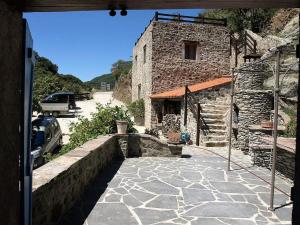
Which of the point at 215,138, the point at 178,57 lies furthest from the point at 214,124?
the point at 178,57

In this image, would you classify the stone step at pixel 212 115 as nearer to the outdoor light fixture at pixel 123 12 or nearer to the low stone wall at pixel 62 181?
the low stone wall at pixel 62 181

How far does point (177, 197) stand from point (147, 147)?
4791 millimetres

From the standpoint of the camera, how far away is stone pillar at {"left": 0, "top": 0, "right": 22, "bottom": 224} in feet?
8.50

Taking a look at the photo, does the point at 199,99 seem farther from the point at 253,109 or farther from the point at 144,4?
the point at 144,4

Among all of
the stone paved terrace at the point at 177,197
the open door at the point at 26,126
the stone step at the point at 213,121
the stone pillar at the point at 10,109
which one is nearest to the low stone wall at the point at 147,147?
the stone paved terrace at the point at 177,197

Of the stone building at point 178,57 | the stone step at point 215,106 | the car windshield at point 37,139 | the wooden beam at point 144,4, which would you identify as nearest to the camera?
the wooden beam at point 144,4

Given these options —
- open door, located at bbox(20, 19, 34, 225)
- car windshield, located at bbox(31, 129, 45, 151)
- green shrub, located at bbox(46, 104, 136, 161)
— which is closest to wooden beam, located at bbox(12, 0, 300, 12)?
open door, located at bbox(20, 19, 34, 225)

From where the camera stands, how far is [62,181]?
502 cm

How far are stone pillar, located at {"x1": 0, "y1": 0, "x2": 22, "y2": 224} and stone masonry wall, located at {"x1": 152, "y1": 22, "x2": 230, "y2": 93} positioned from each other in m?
18.3

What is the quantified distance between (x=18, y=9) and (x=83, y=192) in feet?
14.6

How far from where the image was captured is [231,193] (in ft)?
23.2

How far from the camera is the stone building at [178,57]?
68.8ft

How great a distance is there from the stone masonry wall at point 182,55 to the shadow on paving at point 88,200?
13.2m

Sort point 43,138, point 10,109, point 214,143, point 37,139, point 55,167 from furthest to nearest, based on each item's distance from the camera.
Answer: point 214,143, point 43,138, point 37,139, point 55,167, point 10,109
